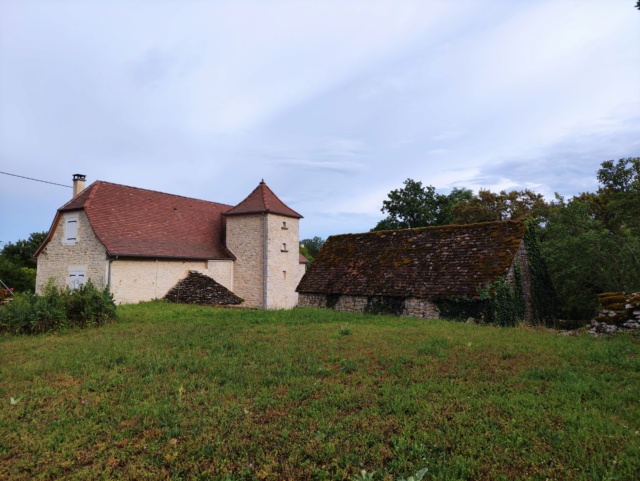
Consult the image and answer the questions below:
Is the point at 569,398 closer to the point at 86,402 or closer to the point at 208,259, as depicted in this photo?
the point at 86,402

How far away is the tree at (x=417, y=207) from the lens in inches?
1729

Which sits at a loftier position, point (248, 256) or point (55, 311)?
point (248, 256)

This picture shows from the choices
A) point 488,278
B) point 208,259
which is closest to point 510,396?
point 488,278

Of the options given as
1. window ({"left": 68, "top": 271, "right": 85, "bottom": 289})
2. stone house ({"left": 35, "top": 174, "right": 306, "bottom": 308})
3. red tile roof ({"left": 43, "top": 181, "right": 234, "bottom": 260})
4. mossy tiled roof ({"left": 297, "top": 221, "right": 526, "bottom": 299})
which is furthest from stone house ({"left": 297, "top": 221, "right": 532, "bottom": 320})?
window ({"left": 68, "top": 271, "right": 85, "bottom": 289})

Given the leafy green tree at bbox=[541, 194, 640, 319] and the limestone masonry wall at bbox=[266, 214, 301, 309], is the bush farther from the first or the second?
the leafy green tree at bbox=[541, 194, 640, 319]

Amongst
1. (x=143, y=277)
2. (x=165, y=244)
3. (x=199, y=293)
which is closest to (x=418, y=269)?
(x=199, y=293)

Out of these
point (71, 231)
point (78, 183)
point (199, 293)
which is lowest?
point (199, 293)

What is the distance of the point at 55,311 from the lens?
36.7 feet

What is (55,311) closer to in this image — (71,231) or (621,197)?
(71,231)

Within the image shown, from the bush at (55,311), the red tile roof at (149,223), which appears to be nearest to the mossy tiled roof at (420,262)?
the red tile roof at (149,223)

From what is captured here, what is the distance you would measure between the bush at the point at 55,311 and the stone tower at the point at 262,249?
1187 cm

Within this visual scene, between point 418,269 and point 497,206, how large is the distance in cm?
2392

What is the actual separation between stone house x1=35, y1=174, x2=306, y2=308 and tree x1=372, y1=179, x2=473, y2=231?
22.1 meters

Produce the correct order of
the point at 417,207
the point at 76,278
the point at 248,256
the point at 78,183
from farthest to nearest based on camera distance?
the point at 417,207, the point at 248,256, the point at 78,183, the point at 76,278
